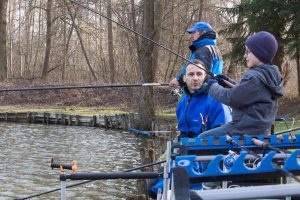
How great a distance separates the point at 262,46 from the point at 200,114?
1.00 metres

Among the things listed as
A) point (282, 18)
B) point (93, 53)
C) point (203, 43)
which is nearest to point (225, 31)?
point (282, 18)

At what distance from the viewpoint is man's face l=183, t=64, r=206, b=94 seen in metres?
4.82

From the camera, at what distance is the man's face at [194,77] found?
4.82 meters

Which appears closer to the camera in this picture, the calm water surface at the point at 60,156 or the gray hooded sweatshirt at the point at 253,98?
the gray hooded sweatshirt at the point at 253,98

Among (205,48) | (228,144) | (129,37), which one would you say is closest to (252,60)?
(228,144)

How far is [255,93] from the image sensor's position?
404 centimetres

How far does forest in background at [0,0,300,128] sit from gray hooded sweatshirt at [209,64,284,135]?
1502 centimetres

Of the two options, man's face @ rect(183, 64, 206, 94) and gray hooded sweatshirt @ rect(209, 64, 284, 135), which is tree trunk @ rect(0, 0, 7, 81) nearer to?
man's face @ rect(183, 64, 206, 94)

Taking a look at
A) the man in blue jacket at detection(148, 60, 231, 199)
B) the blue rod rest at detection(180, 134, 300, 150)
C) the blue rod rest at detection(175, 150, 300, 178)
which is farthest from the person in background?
the blue rod rest at detection(175, 150, 300, 178)

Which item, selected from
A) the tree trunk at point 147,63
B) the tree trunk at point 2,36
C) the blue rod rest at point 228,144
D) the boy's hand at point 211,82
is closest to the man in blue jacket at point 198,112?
the boy's hand at point 211,82

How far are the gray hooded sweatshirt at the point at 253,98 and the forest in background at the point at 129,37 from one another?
15.0m

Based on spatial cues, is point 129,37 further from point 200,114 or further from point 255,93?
point 255,93

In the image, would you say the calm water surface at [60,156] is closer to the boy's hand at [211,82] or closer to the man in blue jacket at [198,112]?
the man in blue jacket at [198,112]

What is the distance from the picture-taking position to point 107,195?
37.9 feet
